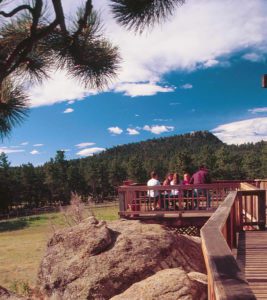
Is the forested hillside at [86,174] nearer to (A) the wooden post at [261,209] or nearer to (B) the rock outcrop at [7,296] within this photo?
(A) the wooden post at [261,209]

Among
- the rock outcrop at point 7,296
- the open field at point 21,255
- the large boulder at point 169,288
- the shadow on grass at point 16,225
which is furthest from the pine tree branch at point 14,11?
the shadow on grass at point 16,225

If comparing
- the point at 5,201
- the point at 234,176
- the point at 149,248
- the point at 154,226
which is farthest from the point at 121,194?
the point at 234,176

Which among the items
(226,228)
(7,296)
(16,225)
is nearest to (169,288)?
(226,228)

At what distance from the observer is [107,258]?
27.1ft

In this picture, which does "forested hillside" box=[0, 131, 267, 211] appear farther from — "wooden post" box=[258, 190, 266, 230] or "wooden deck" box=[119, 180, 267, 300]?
"wooden post" box=[258, 190, 266, 230]

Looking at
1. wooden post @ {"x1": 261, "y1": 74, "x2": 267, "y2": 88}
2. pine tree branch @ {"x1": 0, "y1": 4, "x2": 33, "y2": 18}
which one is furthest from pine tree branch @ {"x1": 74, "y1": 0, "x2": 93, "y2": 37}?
wooden post @ {"x1": 261, "y1": 74, "x2": 267, "y2": 88}

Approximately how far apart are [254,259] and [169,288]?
143 centimetres

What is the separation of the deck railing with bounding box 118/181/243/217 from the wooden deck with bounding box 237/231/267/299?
14.5ft

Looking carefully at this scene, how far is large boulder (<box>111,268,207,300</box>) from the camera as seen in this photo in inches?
230

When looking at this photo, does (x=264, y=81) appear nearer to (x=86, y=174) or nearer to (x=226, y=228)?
(x=226, y=228)

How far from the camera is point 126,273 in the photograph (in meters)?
7.86

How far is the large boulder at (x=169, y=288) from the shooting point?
5.83m

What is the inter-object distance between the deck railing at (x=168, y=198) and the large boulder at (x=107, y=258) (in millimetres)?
3617

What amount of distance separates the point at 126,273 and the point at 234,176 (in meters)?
97.2
